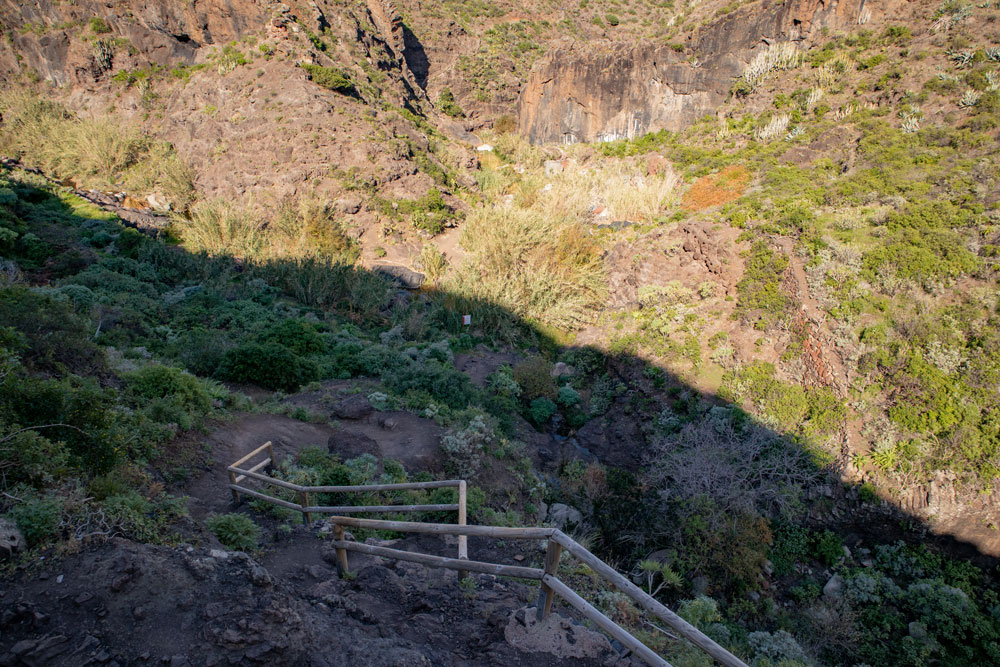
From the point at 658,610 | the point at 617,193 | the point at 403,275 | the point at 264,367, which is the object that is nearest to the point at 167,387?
the point at 264,367

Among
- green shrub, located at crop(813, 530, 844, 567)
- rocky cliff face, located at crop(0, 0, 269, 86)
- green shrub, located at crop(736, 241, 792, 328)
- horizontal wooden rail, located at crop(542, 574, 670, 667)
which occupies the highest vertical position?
rocky cliff face, located at crop(0, 0, 269, 86)

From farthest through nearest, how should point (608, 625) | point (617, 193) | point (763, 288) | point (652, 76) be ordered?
1. point (652, 76)
2. point (617, 193)
3. point (763, 288)
4. point (608, 625)

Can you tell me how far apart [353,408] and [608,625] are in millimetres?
6962

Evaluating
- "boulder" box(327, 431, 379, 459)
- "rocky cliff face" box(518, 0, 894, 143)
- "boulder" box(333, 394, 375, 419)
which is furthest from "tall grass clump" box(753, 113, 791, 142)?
"boulder" box(327, 431, 379, 459)

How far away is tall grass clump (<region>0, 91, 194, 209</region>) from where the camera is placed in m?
20.3

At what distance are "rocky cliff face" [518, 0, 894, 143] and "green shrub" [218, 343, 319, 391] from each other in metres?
24.4

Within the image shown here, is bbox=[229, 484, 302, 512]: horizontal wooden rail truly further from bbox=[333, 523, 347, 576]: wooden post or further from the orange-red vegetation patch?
the orange-red vegetation patch

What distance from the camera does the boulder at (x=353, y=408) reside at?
8.48m

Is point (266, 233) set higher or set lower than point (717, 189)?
lower

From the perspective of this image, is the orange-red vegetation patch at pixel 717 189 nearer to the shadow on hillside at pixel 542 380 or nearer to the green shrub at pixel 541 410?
the shadow on hillside at pixel 542 380

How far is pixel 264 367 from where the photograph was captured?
9219 mm

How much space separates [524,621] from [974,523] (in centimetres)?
794

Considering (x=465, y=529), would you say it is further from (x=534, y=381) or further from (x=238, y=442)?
(x=534, y=381)

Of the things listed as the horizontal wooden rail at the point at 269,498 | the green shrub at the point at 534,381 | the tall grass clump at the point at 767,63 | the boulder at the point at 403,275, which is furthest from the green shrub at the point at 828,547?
the tall grass clump at the point at 767,63
